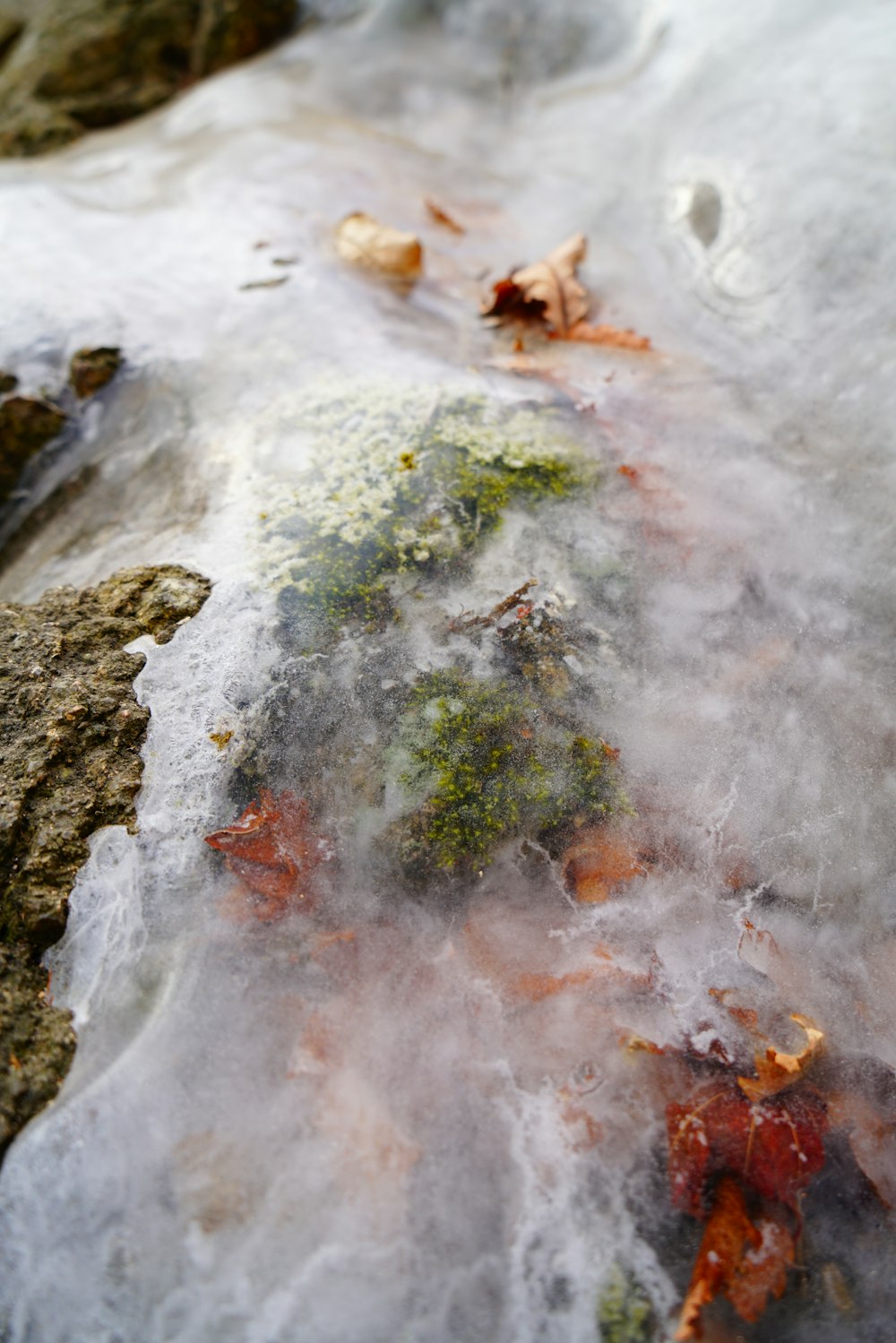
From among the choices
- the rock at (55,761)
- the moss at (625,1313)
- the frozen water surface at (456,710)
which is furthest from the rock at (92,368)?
the moss at (625,1313)

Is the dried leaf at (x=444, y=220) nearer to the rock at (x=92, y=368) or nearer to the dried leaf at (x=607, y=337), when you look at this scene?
the dried leaf at (x=607, y=337)

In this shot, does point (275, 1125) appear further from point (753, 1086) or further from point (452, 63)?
point (452, 63)

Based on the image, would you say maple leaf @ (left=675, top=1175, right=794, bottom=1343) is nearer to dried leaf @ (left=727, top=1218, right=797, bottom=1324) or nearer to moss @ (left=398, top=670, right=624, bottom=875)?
dried leaf @ (left=727, top=1218, right=797, bottom=1324)

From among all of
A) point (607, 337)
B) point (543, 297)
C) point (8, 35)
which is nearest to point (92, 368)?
point (543, 297)

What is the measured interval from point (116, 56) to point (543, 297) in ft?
9.37

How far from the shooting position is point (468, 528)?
1.92 meters

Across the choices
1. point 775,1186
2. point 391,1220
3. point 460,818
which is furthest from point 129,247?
point 775,1186

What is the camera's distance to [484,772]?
1613mm

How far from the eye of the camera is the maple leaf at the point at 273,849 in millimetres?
1489

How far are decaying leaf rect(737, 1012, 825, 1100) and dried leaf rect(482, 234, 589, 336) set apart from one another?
80.7 inches

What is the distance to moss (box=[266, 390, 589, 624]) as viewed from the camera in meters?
1.82

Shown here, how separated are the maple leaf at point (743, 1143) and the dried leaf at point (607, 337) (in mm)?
2013

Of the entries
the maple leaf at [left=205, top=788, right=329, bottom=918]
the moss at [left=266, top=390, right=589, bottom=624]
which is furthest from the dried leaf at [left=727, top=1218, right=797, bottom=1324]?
the moss at [left=266, top=390, right=589, bottom=624]

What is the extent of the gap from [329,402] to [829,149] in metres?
1.73
